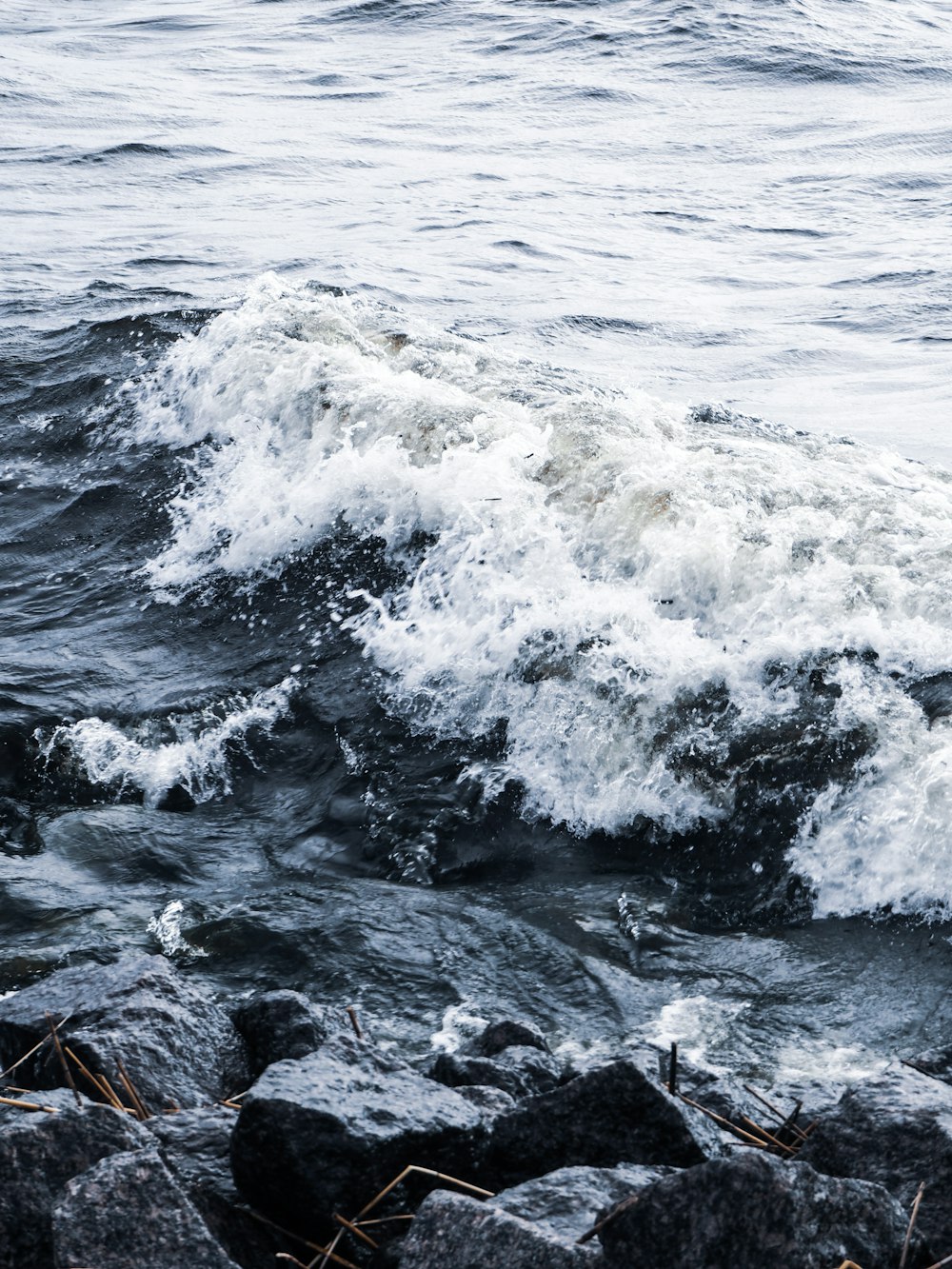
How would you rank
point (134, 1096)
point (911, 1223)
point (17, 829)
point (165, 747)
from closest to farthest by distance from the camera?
point (911, 1223), point (134, 1096), point (17, 829), point (165, 747)

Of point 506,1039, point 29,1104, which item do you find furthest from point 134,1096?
point 506,1039

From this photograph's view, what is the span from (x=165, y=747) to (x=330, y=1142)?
11.4 ft

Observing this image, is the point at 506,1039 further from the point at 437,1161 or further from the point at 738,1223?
the point at 738,1223

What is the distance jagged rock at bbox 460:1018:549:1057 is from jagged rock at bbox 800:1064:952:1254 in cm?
95

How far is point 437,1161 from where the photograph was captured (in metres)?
3.05

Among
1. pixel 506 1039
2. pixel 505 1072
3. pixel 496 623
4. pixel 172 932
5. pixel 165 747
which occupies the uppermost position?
pixel 496 623

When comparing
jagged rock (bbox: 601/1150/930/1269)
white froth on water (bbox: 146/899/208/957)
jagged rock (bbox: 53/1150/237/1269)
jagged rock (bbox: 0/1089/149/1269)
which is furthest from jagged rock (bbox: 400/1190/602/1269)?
white froth on water (bbox: 146/899/208/957)

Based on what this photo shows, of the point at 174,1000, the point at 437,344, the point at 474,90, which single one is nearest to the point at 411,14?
the point at 474,90

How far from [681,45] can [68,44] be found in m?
11.3

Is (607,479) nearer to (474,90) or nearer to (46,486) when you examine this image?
(46,486)

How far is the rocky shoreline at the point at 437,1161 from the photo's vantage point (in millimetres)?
2568

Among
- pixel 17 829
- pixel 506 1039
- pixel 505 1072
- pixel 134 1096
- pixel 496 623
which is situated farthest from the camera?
pixel 496 623

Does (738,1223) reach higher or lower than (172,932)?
higher

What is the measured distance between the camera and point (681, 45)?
21.9 meters
